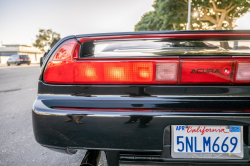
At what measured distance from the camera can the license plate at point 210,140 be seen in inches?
39.9

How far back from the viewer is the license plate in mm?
1013

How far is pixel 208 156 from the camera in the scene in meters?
1.04

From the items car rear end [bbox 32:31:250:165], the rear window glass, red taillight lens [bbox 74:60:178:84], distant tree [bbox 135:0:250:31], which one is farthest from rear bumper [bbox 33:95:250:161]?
distant tree [bbox 135:0:250:31]

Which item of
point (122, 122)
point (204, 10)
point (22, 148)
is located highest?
point (204, 10)

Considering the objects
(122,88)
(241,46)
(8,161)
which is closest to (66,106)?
(122,88)

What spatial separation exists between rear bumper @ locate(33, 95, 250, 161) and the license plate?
1.6 inches

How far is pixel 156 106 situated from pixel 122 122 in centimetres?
22

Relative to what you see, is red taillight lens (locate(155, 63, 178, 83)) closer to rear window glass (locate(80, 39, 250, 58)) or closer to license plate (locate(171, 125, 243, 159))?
rear window glass (locate(80, 39, 250, 58))

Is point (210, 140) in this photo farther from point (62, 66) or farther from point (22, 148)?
point (22, 148)

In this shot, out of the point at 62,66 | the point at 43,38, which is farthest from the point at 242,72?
the point at 43,38

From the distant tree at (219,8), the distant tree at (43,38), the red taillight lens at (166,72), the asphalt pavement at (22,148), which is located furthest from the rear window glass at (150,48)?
the distant tree at (43,38)

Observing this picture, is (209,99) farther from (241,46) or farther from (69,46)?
(241,46)

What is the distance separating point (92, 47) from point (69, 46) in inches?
6.1

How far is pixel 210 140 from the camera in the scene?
3.34 ft
